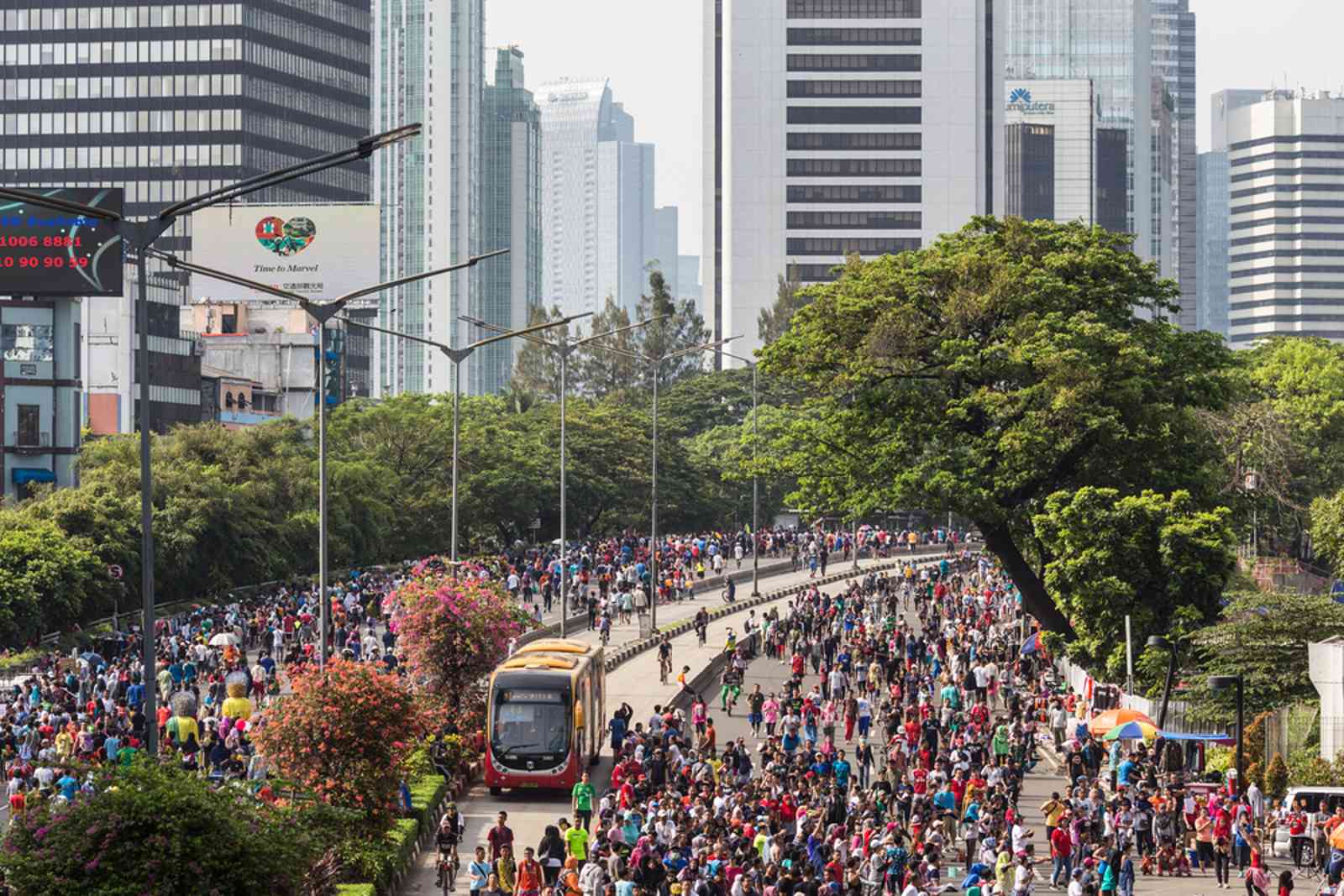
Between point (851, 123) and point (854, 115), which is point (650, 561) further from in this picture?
point (854, 115)

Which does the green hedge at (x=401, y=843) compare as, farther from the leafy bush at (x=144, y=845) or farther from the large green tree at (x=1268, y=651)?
the large green tree at (x=1268, y=651)

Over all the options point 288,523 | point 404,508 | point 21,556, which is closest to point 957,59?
point 404,508

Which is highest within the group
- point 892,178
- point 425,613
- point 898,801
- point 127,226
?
point 892,178

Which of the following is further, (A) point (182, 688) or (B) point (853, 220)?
(B) point (853, 220)

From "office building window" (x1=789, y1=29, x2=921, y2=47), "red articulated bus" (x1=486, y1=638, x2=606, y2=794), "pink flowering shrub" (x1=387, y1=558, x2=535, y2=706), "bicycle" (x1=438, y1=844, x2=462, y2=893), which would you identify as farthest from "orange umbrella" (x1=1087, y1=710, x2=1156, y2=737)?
"office building window" (x1=789, y1=29, x2=921, y2=47)

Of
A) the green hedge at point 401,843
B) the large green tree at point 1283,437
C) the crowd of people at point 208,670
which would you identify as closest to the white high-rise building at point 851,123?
the large green tree at point 1283,437

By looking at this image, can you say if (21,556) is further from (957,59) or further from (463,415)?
(957,59)

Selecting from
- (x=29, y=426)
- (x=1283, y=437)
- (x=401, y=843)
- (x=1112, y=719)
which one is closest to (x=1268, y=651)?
(x=1112, y=719)
